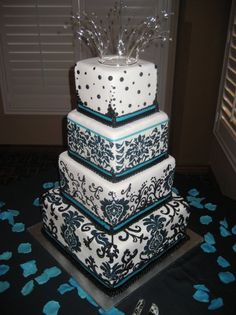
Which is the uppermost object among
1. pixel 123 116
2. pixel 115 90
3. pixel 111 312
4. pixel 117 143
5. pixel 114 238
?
pixel 115 90

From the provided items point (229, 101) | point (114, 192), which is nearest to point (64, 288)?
point (114, 192)

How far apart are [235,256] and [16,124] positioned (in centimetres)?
239

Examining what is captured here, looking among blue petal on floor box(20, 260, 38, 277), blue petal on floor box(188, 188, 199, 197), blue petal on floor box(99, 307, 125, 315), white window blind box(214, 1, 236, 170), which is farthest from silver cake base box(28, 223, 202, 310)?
white window blind box(214, 1, 236, 170)

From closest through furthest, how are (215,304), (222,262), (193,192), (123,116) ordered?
(123,116) → (215,304) → (222,262) → (193,192)

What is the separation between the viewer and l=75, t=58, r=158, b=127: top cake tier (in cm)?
146

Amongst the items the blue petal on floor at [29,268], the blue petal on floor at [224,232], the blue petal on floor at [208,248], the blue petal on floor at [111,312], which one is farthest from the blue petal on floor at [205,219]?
the blue petal on floor at [29,268]

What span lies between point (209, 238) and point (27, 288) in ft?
3.71

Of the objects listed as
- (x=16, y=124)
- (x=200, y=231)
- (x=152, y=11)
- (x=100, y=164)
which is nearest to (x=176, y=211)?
(x=200, y=231)

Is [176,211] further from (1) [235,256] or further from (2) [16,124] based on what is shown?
(2) [16,124]

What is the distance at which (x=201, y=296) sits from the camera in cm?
171

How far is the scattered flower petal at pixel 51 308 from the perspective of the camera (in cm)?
161

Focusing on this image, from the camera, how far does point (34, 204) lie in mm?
2426

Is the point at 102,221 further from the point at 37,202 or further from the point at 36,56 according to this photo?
the point at 36,56

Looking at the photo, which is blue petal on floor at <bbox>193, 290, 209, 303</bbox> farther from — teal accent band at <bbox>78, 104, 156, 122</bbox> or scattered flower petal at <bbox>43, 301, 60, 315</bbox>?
teal accent band at <bbox>78, 104, 156, 122</bbox>
